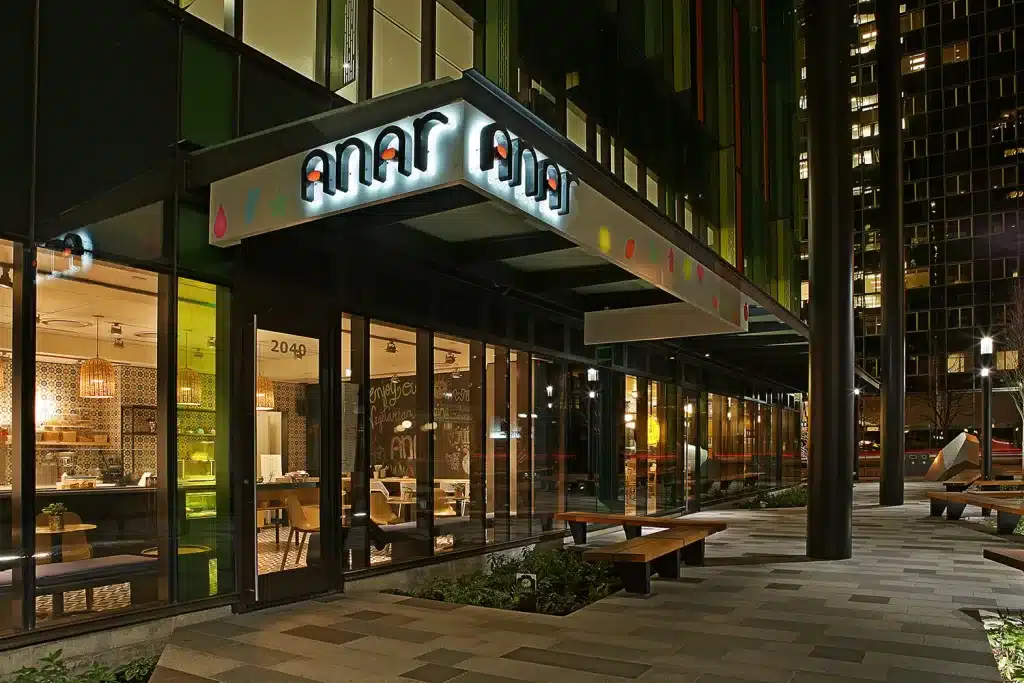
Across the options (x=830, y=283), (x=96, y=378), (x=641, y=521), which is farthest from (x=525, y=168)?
(x=830, y=283)

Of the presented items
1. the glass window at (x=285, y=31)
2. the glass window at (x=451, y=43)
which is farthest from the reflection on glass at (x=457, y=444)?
the glass window at (x=285, y=31)

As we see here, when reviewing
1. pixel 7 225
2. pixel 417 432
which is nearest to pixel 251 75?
pixel 7 225

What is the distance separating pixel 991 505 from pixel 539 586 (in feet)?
33.3

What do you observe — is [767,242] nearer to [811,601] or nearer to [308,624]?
[811,601]

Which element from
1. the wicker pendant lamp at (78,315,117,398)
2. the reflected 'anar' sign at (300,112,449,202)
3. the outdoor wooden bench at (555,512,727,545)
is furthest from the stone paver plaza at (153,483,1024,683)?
the wicker pendant lamp at (78,315,117,398)

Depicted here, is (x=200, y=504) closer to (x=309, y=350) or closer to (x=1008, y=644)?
(x=309, y=350)

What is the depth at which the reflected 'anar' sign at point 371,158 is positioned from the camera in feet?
21.9

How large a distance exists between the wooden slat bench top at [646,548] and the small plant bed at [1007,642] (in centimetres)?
324

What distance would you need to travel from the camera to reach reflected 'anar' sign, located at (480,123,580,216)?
672 centimetres

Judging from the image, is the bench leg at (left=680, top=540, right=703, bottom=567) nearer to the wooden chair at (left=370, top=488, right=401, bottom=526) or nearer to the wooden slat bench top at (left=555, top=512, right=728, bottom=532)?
the wooden slat bench top at (left=555, top=512, right=728, bottom=532)

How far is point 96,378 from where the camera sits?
11.6m

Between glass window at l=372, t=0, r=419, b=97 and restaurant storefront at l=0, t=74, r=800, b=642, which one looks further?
glass window at l=372, t=0, r=419, b=97

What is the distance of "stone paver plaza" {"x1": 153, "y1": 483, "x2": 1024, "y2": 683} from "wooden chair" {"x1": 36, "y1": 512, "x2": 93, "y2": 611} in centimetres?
132

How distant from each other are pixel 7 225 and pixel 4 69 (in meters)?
1.17
